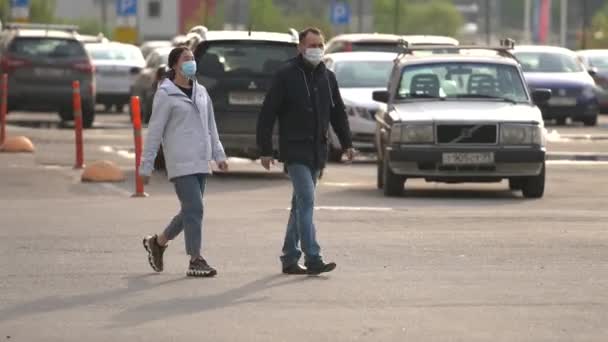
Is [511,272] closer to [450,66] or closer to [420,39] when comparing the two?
[450,66]

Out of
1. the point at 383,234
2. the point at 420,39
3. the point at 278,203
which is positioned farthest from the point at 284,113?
the point at 420,39

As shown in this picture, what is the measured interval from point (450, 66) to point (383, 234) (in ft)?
20.2

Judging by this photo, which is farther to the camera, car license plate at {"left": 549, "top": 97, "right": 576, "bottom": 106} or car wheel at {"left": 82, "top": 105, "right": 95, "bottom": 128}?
car license plate at {"left": 549, "top": 97, "right": 576, "bottom": 106}

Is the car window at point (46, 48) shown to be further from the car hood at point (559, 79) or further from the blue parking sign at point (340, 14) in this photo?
the blue parking sign at point (340, 14)

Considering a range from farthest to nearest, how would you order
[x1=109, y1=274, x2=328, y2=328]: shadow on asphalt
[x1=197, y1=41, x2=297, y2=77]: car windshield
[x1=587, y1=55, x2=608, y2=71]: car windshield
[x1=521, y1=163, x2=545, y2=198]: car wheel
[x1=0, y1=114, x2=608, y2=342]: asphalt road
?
[x1=587, y1=55, x2=608, y2=71]: car windshield → [x1=197, y1=41, x2=297, y2=77]: car windshield → [x1=521, y1=163, x2=545, y2=198]: car wheel → [x1=109, y1=274, x2=328, y2=328]: shadow on asphalt → [x1=0, y1=114, x2=608, y2=342]: asphalt road

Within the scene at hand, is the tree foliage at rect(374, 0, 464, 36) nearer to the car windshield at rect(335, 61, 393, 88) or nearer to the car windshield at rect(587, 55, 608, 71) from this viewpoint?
the car windshield at rect(587, 55, 608, 71)

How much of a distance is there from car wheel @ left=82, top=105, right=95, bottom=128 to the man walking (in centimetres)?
Answer: 2359

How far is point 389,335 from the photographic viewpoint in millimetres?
10617

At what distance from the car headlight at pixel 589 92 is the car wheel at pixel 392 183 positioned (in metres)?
18.5

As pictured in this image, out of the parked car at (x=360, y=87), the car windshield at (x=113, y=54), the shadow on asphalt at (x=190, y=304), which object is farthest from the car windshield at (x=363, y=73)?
the car windshield at (x=113, y=54)

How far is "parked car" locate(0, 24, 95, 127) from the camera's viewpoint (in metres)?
36.8

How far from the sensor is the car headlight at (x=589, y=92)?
39312 mm

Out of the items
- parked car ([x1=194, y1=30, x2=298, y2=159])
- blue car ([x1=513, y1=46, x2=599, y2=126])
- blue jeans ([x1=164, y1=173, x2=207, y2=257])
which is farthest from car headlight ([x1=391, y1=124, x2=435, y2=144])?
blue car ([x1=513, y1=46, x2=599, y2=126])

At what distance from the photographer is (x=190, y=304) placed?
12.0 meters
